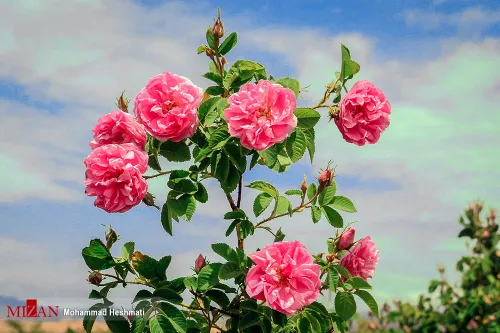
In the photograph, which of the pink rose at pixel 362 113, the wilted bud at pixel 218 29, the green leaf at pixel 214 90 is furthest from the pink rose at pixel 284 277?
the wilted bud at pixel 218 29

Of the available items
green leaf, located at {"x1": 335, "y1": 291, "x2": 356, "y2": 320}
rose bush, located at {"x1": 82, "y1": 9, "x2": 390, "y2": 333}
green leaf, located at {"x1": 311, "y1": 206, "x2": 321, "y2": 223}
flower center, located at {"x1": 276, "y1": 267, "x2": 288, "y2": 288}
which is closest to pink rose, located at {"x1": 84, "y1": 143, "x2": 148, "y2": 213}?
rose bush, located at {"x1": 82, "y1": 9, "x2": 390, "y2": 333}

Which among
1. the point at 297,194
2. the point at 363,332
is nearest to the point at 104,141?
the point at 297,194

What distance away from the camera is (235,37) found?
2.48m

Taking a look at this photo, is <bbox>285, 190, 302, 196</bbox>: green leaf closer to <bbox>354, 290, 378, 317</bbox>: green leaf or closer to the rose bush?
the rose bush

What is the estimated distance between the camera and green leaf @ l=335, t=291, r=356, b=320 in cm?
239

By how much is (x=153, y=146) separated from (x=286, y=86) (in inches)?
20.3

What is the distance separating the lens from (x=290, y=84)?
2.46 m

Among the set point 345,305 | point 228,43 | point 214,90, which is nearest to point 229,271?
point 345,305

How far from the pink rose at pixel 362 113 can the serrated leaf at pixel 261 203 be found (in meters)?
0.36

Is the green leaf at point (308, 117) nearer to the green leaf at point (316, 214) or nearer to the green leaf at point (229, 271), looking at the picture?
the green leaf at point (316, 214)

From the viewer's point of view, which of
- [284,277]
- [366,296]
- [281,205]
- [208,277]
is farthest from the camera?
[281,205]

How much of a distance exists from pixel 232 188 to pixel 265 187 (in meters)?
0.13

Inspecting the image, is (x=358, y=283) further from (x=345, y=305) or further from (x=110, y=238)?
(x=110, y=238)

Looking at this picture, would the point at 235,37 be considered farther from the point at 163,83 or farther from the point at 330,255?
the point at 330,255
